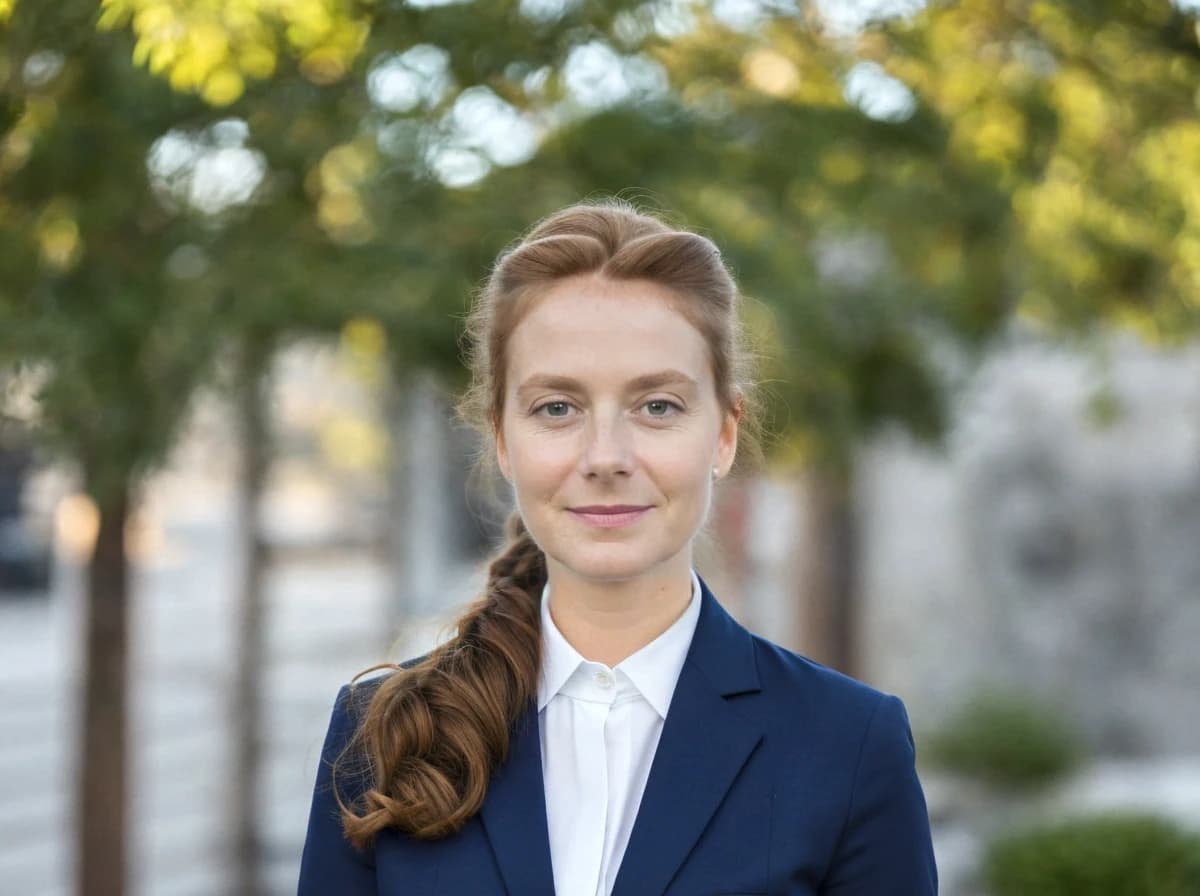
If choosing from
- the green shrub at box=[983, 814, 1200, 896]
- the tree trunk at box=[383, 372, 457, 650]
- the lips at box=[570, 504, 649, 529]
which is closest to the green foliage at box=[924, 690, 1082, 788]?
the green shrub at box=[983, 814, 1200, 896]

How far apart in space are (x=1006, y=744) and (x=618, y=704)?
7.25 metres

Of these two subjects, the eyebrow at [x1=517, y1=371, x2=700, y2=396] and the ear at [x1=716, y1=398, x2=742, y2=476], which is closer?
the eyebrow at [x1=517, y1=371, x2=700, y2=396]

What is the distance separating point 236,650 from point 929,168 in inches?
165

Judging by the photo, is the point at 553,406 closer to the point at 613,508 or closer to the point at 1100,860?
the point at 613,508

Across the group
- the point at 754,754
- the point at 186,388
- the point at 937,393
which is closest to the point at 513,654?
the point at 754,754

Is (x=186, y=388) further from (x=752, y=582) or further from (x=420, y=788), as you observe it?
(x=752, y=582)

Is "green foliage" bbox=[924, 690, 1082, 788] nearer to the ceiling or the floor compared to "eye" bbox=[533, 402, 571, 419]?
nearer to the floor

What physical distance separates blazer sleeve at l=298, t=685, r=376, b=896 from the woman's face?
1.34 ft

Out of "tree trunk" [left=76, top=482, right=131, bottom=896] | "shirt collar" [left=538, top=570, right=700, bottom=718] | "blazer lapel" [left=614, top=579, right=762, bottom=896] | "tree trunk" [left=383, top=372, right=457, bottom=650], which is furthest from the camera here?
"tree trunk" [left=383, top=372, right=457, bottom=650]

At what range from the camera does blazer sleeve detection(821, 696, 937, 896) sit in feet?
5.70

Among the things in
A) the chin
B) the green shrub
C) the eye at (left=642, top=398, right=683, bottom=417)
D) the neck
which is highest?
the eye at (left=642, top=398, right=683, bottom=417)

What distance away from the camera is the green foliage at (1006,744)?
28.2 ft

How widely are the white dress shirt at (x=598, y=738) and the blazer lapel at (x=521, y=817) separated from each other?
0.02m

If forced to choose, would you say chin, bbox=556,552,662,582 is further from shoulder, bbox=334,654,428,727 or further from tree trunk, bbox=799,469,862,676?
tree trunk, bbox=799,469,862,676
